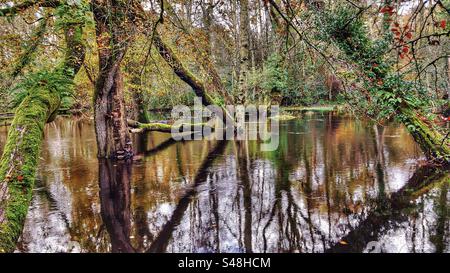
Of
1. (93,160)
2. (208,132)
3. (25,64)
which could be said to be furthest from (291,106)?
(25,64)

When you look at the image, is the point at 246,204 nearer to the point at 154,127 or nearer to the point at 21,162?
the point at 21,162

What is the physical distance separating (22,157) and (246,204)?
3.67 metres

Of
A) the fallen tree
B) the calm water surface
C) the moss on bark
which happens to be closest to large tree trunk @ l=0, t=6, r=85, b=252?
the moss on bark

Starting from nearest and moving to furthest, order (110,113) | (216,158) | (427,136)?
(427,136), (110,113), (216,158)

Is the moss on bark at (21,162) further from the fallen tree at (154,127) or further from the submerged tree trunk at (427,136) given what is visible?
the fallen tree at (154,127)

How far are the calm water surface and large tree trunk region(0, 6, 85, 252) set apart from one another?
0.52 m

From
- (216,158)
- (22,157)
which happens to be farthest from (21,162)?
(216,158)

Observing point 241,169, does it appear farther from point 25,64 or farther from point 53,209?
point 25,64

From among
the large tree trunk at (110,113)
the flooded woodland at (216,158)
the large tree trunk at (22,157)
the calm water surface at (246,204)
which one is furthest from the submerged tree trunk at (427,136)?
the large tree trunk at (22,157)

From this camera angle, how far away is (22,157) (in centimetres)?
513

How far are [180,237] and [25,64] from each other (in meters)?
5.60

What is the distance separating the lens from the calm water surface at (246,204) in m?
4.47

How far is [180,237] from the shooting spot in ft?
15.4
